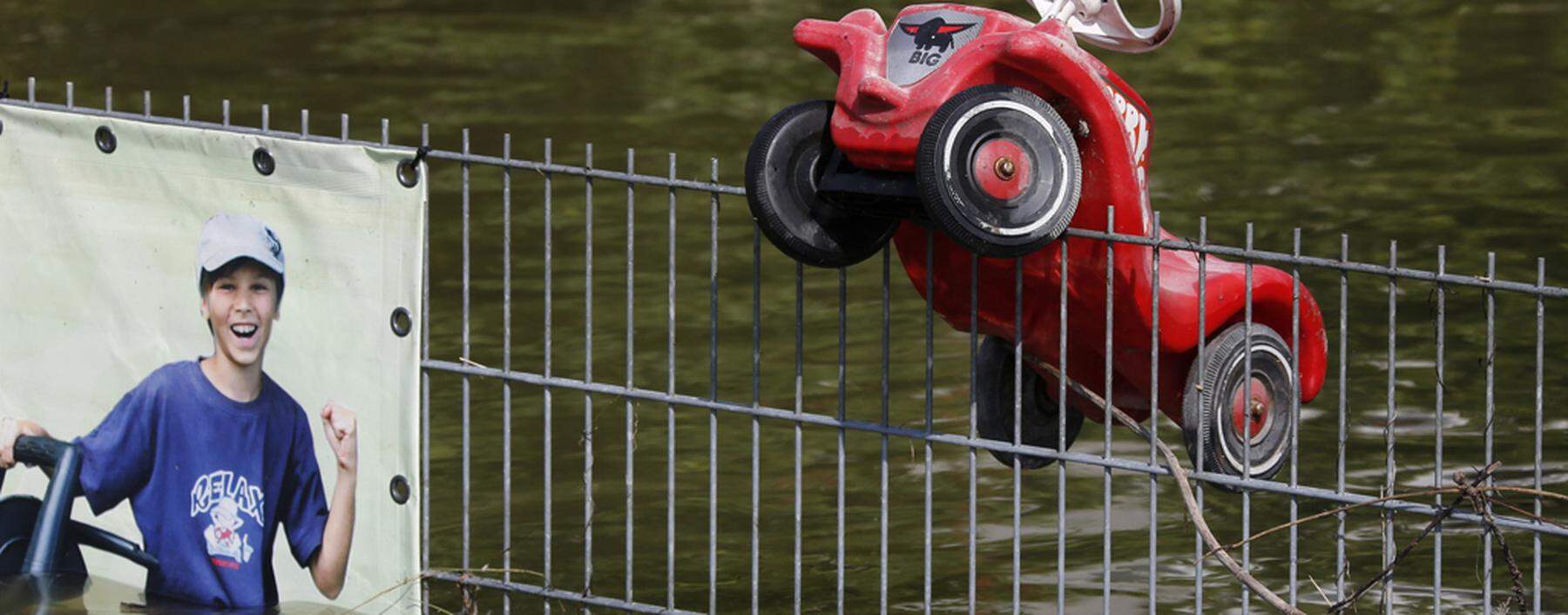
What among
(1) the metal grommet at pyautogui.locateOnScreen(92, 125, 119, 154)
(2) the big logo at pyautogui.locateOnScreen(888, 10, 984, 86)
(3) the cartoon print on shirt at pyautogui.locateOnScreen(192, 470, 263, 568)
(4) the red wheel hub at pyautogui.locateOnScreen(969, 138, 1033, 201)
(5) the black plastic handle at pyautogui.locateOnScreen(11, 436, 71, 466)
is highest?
(2) the big logo at pyautogui.locateOnScreen(888, 10, 984, 86)

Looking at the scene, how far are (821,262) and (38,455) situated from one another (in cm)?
268

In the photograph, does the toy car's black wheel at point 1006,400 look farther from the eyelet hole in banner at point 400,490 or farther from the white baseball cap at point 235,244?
the white baseball cap at point 235,244

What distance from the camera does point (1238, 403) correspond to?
251 inches

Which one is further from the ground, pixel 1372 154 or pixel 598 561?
pixel 1372 154

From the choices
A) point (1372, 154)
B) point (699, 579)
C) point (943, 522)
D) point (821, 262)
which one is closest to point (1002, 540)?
point (943, 522)

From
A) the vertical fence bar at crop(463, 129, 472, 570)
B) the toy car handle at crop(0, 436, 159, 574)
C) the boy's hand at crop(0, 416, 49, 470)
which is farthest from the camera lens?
the boy's hand at crop(0, 416, 49, 470)

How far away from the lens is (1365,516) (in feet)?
30.4

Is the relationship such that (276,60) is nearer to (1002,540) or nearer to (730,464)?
(730,464)

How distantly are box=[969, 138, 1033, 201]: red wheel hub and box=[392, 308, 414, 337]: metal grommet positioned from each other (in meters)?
1.74

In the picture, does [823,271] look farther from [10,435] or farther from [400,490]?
[400,490]

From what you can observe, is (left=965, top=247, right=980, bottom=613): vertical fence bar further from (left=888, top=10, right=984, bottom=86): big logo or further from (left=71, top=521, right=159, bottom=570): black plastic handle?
(left=71, top=521, right=159, bottom=570): black plastic handle

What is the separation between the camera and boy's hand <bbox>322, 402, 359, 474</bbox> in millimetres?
6844

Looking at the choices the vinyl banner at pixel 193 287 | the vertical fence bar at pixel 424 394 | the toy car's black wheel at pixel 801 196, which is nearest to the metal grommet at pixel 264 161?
the vinyl banner at pixel 193 287

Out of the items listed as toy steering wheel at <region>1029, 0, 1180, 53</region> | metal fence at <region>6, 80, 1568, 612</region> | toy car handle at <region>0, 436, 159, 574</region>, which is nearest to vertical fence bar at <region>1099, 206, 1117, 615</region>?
metal fence at <region>6, 80, 1568, 612</region>
